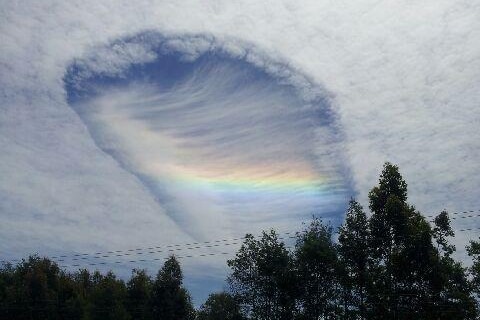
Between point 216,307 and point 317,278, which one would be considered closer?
point 317,278

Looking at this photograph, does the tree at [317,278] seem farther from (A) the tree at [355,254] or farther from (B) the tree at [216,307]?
(B) the tree at [216,307]

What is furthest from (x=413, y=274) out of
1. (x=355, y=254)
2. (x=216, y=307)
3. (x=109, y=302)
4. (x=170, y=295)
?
(x=216, y=307)

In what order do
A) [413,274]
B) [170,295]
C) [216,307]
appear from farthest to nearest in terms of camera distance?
[216,307], [170,295], [413,274]

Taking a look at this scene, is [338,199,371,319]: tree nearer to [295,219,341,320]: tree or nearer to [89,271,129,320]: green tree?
[295,219,341,320]: tree

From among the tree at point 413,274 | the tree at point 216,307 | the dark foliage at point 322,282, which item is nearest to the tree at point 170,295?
the dark foliage at point 322,282

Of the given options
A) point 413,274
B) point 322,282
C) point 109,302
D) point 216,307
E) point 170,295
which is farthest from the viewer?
point 216,307

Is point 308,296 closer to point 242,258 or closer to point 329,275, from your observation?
point 329,275

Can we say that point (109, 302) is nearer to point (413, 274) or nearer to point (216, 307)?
point (216, 307)

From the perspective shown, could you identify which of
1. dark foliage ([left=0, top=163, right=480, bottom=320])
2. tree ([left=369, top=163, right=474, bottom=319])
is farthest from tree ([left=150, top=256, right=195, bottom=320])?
tree ([left=369, top=163, right=474, bottom=319])
